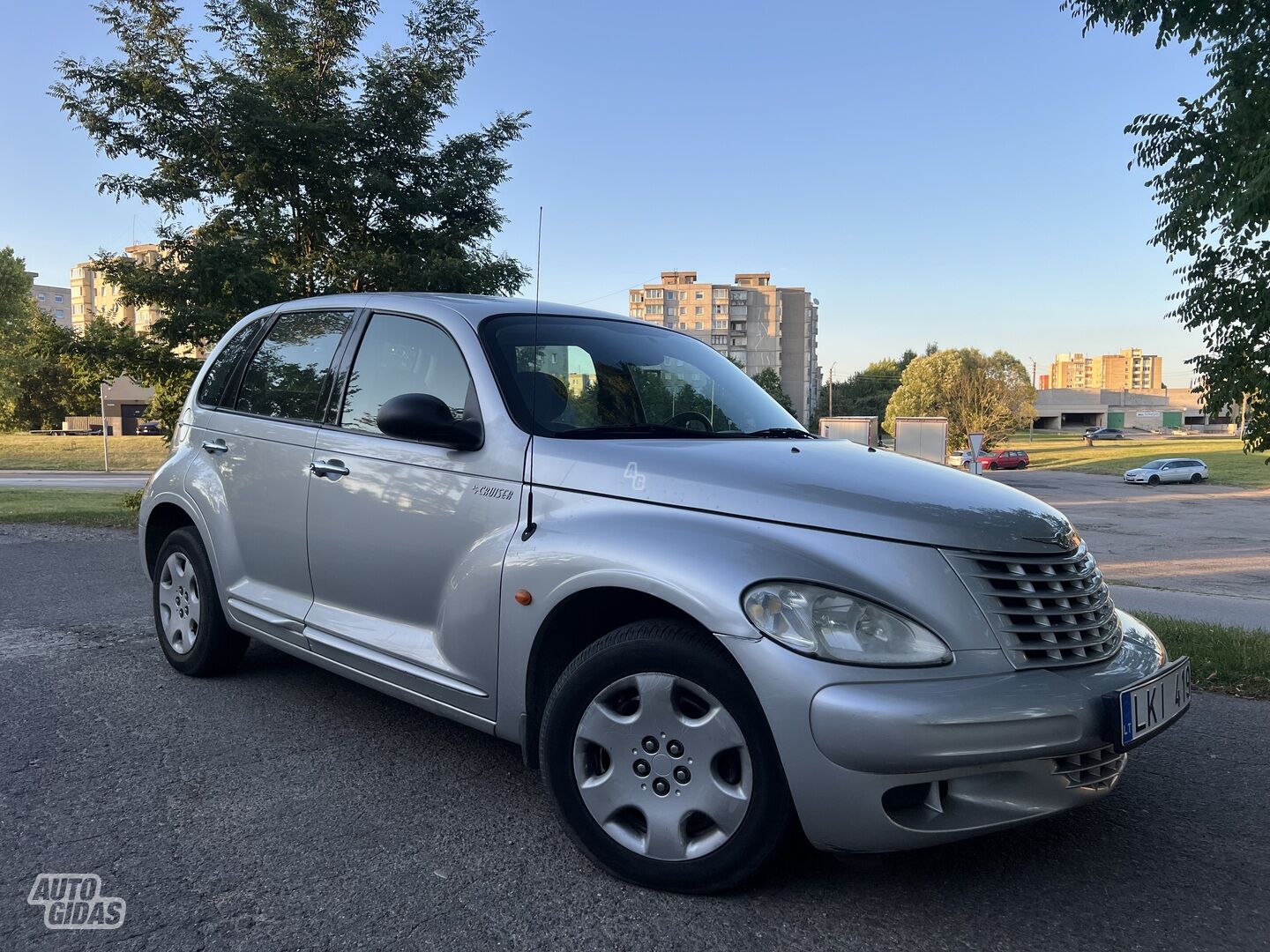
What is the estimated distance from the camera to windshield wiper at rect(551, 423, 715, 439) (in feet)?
10.3

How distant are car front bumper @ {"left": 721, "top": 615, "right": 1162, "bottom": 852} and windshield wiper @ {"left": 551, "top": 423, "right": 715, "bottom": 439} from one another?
1.02 m

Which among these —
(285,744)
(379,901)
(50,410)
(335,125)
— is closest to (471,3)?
(335,125)

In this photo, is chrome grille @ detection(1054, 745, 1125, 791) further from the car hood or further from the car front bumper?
the car hood

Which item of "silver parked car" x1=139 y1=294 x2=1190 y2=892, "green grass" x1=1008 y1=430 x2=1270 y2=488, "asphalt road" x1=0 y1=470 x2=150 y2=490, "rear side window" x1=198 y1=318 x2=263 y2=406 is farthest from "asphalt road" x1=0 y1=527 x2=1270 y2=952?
"green grass" x1=1008 y1=430 x2=1270 y2=488

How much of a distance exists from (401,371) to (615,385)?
859 millimetres

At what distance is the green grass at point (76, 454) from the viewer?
4466 cm

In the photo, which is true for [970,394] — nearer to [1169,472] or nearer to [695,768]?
[1169,472]

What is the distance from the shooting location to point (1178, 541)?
2470 centimetres

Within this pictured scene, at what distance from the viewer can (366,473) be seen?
3500 millimetres

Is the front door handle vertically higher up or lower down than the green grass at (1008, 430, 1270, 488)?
higher up

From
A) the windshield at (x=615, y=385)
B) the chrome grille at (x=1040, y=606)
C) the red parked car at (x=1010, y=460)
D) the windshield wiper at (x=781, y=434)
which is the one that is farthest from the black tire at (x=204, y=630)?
the red parked car at (x=1010, y=460)

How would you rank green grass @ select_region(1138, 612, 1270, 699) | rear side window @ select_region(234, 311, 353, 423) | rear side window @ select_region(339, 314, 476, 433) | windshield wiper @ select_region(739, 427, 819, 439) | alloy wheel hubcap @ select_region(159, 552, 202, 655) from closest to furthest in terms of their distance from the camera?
1. rear side window @ select_region(339, 314, 476, 433)
2. windshield wiper @ select_region(739, 427, 819, 439)
3. rear side window @ select_region(234, 311, 353, 423)
4. alloy wheel hubcap @ select_region(159, 552, 202, 655)
5. green grass @ select_region(1138, 612, 1270, 699)

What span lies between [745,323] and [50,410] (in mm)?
88855

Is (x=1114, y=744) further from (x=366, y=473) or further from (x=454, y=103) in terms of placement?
(x=454, y=103)
